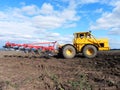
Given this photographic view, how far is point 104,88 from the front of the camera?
10102 mm

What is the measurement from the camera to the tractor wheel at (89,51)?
20.5m

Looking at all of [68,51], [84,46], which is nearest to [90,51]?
[84,46]

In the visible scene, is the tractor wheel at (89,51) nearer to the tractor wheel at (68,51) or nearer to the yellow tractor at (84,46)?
the yellow tractor at (84,46)

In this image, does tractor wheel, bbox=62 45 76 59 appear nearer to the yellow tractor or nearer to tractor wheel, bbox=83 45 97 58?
the yellow tractor

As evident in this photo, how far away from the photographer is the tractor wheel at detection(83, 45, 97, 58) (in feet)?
67.2

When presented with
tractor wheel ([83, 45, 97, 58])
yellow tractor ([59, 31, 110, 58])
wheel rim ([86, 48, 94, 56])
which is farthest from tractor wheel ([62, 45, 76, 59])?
wheel rim ([86, 48, 94, 56])

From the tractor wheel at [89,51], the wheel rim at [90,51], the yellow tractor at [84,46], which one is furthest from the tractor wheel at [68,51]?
the wheel rim at [90,51]

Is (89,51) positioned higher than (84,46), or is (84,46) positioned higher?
(84,46)

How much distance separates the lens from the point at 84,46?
20.6m

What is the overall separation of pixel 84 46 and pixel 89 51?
556mm

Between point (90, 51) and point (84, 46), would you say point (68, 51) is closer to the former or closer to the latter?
point (84, 46)

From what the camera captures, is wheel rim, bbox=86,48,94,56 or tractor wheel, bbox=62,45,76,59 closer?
tractor wheel, bbox=62,45,76,59

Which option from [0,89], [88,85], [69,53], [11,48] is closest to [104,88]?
[88,85]

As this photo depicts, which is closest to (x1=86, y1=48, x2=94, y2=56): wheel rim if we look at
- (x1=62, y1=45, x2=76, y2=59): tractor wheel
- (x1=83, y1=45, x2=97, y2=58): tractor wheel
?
(x1=83, y1=45, x2=97, y2=58): tractor wheel
